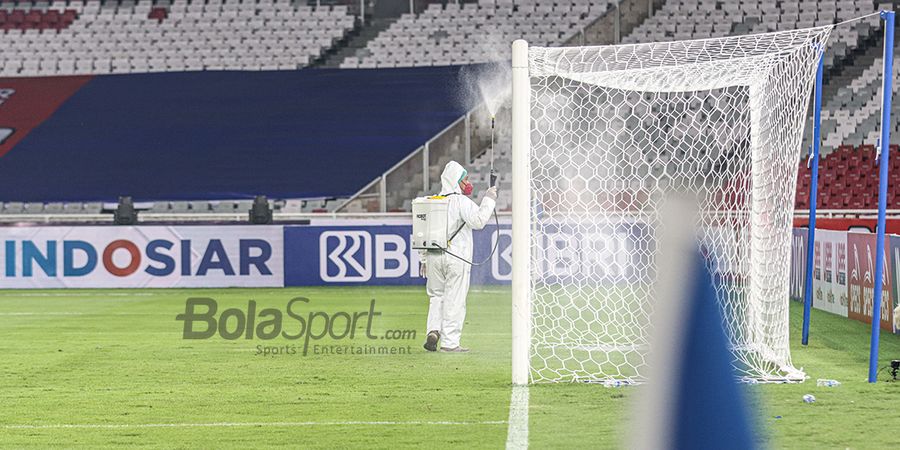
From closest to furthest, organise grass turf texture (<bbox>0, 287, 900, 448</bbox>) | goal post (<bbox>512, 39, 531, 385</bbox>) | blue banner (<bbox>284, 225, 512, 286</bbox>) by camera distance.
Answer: grass turf texture (<bbox>0, 287, 900, 448</bbox>)
goal post (<bbox>512, 39, 531, 385</bbox>)
blue banner (<bbox>284, 225, 512, 286</bbox>)

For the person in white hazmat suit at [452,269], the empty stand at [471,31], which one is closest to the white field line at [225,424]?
the person in white hazmat suit at [452,269]

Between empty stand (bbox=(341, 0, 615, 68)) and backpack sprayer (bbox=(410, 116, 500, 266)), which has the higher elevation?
empty stand (bbox=(341, 0, 615, 68))

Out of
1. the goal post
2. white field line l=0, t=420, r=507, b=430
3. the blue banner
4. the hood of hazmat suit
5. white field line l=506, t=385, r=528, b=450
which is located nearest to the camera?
white field line l=506, t=385, r=528, b=450

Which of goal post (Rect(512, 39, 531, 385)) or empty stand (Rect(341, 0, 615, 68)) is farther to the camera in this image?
empty stand (Rect(341, 0, 615, 68))

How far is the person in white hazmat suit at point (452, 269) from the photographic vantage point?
11.2 meters

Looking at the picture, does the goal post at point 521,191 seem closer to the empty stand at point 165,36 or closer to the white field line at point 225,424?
the white field line at point 225,424

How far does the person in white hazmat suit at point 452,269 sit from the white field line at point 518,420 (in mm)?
2253

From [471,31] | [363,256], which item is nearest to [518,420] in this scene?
[363,256]

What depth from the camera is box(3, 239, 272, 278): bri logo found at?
21.1 meters

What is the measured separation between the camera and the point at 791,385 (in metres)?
9.18

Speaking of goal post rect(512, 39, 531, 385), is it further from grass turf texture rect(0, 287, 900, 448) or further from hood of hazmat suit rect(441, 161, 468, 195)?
hood of hazmat suit rect(441, 161, 468, 195)

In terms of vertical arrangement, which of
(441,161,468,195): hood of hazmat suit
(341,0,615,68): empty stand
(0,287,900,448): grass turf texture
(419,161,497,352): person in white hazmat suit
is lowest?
(0,287,900,448): grass turf texture

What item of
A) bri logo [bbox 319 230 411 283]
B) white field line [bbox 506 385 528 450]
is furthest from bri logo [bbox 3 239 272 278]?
white field line [bbox 506 385 528 450]

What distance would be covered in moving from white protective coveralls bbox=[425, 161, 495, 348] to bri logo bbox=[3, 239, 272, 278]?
33.0ft
